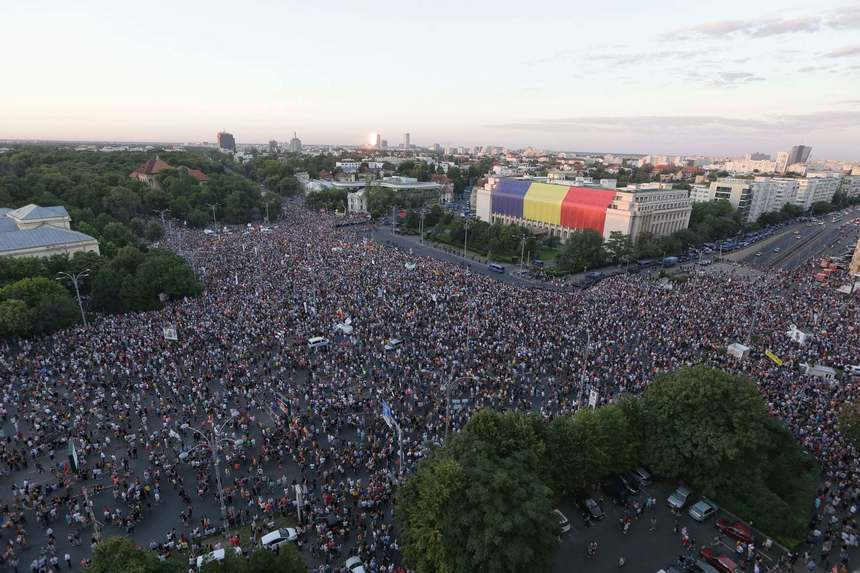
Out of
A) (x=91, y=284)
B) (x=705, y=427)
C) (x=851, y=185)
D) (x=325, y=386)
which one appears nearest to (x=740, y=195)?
(x=851, y=185)

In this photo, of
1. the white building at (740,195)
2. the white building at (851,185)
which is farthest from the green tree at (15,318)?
the white building at (851,185)

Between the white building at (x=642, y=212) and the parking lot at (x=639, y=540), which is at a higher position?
the white building at (x=642, y=212)

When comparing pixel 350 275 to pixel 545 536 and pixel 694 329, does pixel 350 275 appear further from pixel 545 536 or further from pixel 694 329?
pixel 545 536

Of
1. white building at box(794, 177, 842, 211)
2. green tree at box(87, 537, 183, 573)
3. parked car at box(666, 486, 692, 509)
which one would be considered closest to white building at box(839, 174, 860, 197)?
white building at box(794, 177, 842, 211)

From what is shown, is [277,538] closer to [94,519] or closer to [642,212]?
[94,519]

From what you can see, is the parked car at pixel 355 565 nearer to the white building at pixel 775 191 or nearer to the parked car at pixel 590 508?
the parked car at pixel 590 508

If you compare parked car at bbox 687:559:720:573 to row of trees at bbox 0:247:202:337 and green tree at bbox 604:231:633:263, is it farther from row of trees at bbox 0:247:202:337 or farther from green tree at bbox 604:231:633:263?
green tree at bbox 604:231:633:263
